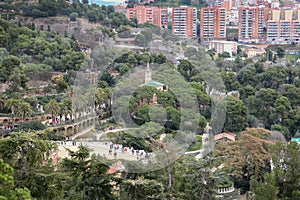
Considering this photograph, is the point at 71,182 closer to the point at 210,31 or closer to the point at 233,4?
the point at 210,31

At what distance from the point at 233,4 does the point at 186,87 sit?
31.2 metres

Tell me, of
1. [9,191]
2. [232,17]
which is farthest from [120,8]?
[9,191]

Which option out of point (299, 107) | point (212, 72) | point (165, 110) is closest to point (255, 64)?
point (299, 107)

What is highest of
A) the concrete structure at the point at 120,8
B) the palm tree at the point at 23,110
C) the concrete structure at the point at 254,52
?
the concrete structure at the point at 120,8

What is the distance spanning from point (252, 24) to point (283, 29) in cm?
175

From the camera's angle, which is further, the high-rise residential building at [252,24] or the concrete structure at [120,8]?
the concrete structure at [120,8]

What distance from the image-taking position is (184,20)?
30.2 meters

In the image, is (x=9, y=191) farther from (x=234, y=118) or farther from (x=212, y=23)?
(x=212, y=23)

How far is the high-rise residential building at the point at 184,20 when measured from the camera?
2992 cm

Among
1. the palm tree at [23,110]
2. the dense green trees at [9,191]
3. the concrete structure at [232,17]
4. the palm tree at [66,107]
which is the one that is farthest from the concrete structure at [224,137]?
the concrete structure at [232,17]

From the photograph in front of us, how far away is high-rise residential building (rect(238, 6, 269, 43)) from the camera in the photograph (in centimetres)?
3234

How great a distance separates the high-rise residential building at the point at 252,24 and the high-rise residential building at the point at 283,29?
0.63 m

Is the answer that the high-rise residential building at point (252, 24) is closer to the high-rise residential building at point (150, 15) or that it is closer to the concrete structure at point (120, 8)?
the high-rise residential building at point (150, 15)

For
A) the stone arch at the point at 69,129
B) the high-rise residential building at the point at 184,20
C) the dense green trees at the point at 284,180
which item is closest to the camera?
the dense green trees at the point at 284,180
